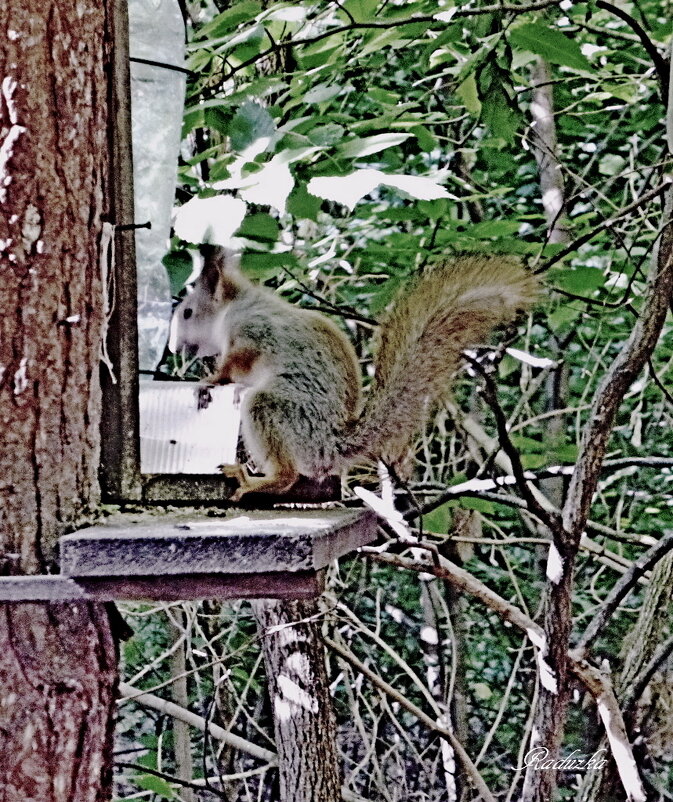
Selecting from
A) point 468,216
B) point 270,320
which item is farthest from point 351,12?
point 468,216

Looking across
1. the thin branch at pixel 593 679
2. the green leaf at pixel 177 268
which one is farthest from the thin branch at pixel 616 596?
the green leaf at pixel 177 268

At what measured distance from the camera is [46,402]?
3.22ft

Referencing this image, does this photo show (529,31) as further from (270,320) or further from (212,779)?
(212,779)

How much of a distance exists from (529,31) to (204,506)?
825mm

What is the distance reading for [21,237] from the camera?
0.98 meters

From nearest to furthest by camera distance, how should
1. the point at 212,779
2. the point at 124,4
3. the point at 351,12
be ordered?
the point at 124,4 → the point at 351,12 → the point at 212,779

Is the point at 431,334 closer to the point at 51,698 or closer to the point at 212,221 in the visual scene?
the point at 212,221

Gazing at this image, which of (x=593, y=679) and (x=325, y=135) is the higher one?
(x=325, y=135)

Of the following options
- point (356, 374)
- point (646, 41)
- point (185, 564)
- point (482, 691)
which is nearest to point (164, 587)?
point (185, 564)

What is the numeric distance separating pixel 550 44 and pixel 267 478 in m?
0.74

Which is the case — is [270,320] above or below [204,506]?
above

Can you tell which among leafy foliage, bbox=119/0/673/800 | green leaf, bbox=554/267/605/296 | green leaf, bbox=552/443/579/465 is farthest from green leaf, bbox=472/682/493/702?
green leaf, bbox=554/267/605/296

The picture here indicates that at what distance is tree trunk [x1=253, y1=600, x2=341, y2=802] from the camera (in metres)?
1.91

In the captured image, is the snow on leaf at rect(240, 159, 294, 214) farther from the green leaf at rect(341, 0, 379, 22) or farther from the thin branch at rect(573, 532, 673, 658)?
the thin branch at rect(573, 532, 673, 658)
